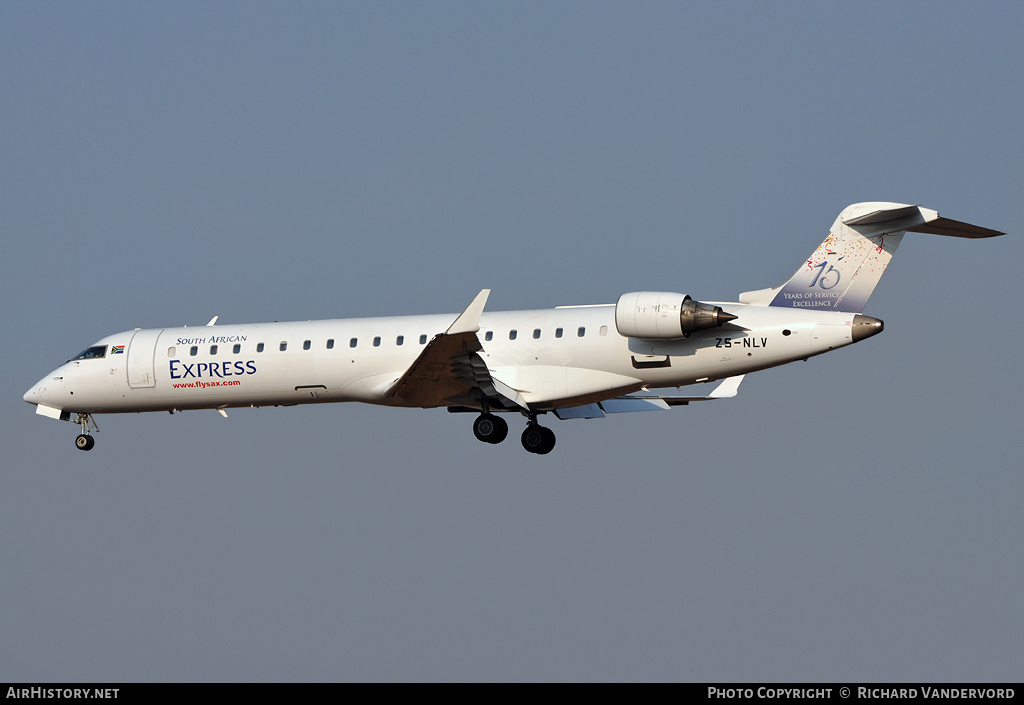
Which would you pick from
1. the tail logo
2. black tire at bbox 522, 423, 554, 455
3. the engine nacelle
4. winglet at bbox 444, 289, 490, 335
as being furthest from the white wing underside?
the tail logo

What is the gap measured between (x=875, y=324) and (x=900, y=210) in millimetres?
2082

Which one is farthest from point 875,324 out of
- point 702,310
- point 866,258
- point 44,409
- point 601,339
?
point 44,409

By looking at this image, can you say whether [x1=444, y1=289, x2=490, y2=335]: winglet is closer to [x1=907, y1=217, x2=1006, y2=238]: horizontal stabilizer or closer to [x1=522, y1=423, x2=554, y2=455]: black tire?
[x1=522, y1=423, x2=554, y2=455]: black tire

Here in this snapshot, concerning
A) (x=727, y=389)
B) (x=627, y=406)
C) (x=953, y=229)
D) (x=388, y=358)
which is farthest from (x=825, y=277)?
(x=388, y=358)

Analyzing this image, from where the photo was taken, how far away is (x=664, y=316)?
24.0 m

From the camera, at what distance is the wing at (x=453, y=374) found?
936 inches

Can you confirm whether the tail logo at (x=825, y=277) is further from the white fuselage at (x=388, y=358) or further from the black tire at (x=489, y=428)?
the black tire at (x=489, y=428)

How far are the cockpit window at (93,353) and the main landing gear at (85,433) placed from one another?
1.29 metres

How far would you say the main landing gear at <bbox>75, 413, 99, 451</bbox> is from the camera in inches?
1134

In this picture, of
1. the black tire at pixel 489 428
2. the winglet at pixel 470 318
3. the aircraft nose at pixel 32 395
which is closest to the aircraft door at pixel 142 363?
the aircraft nose at pixel 32 395

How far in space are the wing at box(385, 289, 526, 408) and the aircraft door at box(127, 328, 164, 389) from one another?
5.51 meters

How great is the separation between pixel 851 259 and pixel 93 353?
16.0 meters

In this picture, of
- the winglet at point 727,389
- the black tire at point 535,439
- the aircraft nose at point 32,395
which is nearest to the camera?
the black tire at point 535,439

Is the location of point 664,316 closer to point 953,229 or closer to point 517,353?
point 517,353
